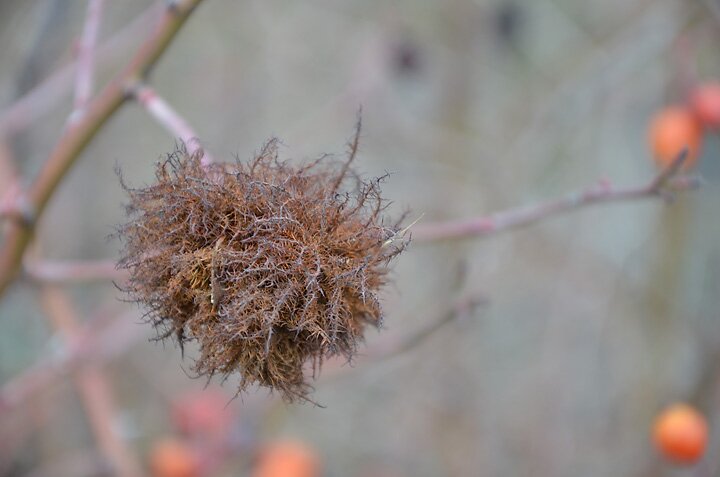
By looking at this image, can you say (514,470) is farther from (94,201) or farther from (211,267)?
(211,267)

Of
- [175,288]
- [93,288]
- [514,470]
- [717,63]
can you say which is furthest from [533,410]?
[175,288]

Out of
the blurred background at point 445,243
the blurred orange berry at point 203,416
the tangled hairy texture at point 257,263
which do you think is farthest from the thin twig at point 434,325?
the blurred orange berry at point 203,416

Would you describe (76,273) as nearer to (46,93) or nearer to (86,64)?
(86,64)

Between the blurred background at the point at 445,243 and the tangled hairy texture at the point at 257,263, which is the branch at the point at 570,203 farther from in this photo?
the blurred background at the point at 445,243

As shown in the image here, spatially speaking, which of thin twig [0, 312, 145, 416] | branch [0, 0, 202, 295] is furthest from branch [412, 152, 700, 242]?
thin twig [0, 312, 145, 416]

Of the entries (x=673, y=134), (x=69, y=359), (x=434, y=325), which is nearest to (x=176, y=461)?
(x=69, y=359)

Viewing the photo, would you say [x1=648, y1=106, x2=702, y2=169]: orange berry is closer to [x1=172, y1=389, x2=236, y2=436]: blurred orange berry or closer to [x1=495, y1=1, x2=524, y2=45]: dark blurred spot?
[x1=495, y1=1, x2=524, y2=45]: dark blurred spot
